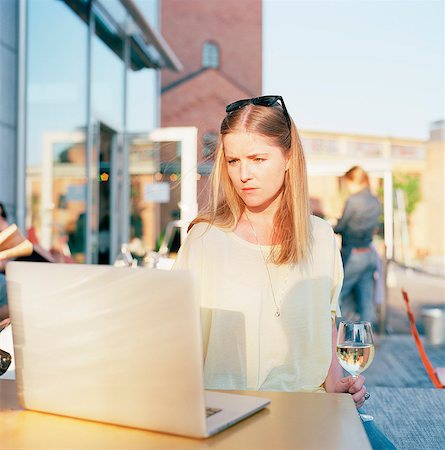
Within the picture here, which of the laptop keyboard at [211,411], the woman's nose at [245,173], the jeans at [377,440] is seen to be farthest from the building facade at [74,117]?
the laptop keyboard at [211,411]

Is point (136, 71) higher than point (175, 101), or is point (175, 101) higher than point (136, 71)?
point (175, 101)

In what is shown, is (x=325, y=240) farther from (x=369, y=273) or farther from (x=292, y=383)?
(x=369, y=273)

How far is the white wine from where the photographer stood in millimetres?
1650

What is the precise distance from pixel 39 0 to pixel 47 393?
5514mm

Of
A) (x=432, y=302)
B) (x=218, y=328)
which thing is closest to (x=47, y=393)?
(x=218, y=328)

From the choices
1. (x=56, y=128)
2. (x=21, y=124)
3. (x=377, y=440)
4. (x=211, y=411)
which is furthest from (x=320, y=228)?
(x=56, y=128)

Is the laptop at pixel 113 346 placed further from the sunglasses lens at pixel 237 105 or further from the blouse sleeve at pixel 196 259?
the sunglasses lens at pixel 237 105

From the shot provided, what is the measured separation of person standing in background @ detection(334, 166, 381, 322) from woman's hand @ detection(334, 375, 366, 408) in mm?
4661

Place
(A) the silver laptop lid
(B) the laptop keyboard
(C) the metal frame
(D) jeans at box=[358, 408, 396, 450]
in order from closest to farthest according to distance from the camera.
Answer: (A) the silver laptop lid
(B) the laptop keyboard
(D) jeans at box=[358, 408, 396, 450]
(C) the metal frame

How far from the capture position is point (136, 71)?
10195mm

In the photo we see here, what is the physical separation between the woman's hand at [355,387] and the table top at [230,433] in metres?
0.36

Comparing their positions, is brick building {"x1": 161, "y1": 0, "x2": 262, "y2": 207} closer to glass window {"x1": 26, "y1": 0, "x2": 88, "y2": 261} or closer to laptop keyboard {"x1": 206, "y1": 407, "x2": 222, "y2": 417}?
glass window {"x1": 26, "y1": 0, "x2": 88, "y2": 261}

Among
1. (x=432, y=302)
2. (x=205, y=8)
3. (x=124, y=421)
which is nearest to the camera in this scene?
(x=124, y=421)

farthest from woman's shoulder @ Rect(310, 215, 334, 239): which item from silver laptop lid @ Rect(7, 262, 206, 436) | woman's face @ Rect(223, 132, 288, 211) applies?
silver laptop lid @ Rect(7, 262, 206, 436)
